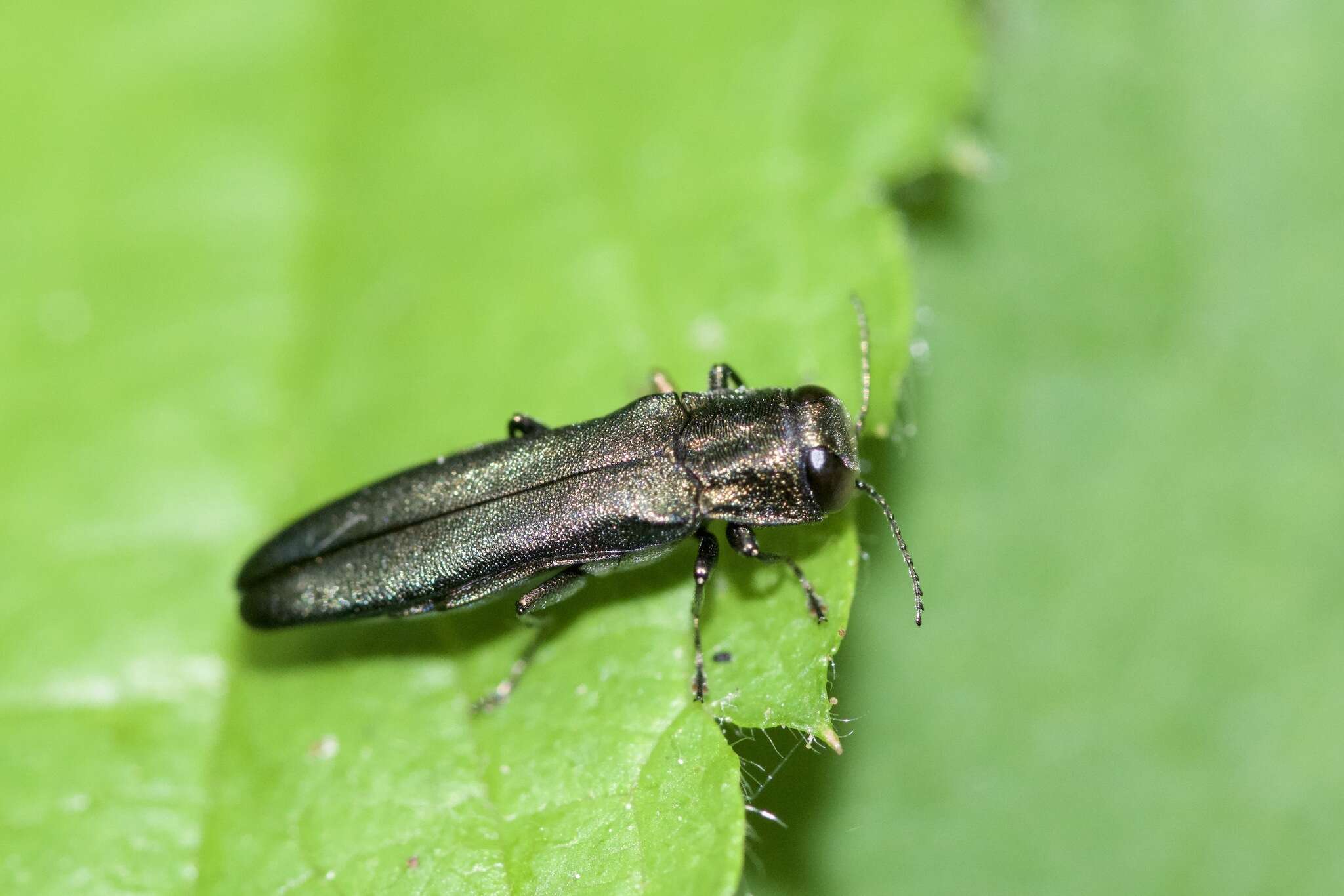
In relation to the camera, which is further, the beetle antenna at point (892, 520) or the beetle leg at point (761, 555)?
the beetle antenna at point (892, 520)

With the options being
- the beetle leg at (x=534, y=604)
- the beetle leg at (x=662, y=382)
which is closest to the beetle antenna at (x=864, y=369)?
the beetle leg at (x=662, y=382)

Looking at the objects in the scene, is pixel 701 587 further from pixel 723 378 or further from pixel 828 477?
pixel 723 378

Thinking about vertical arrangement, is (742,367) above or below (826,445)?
above

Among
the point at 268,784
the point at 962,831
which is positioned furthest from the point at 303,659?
the point at 962,831

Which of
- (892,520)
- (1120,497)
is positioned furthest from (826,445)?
(1120,497)

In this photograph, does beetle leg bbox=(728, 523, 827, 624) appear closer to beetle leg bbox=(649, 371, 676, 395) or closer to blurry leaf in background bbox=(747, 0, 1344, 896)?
blurry leaf in background bbox=(747, 0, 1344, 896)

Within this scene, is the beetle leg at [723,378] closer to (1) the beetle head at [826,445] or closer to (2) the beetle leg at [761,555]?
(1) the beetle head at [826,445]

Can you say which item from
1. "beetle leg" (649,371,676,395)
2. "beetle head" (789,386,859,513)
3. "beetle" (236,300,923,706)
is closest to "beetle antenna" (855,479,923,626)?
"beetle" (236,300,923,706)

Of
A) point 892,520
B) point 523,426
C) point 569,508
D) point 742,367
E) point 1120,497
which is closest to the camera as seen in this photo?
point 569,508
